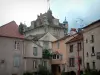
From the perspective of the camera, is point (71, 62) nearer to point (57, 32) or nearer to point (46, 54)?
point (46, 54)

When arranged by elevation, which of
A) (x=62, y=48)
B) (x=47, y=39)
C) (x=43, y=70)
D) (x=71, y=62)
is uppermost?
(x=47, y=39)

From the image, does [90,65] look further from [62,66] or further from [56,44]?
[56,44]

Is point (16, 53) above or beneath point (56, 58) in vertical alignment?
above

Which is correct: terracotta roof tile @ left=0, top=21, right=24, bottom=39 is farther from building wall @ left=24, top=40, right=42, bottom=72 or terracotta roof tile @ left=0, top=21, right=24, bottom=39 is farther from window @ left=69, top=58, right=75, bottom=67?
window @ left=69, top=58, right=75, bottom=67

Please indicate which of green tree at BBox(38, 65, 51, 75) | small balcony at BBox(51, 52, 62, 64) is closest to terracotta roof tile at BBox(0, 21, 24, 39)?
green tree at BBox(38, 65, 51, 75)

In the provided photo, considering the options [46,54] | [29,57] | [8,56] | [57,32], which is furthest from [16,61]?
[57,32]

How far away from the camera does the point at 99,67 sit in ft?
146

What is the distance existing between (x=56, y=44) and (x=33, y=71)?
15.0 meters

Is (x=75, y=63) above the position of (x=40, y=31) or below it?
below

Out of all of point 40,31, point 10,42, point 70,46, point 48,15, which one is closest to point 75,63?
point 70,46

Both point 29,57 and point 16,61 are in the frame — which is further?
point 29,57

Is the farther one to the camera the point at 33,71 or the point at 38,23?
the point at 38,23

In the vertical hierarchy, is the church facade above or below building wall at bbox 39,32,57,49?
above

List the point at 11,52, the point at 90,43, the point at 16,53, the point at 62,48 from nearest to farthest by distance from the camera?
the point at 90,43 < the point at 11,52 < the point at 16,53 < the point at 62,48
